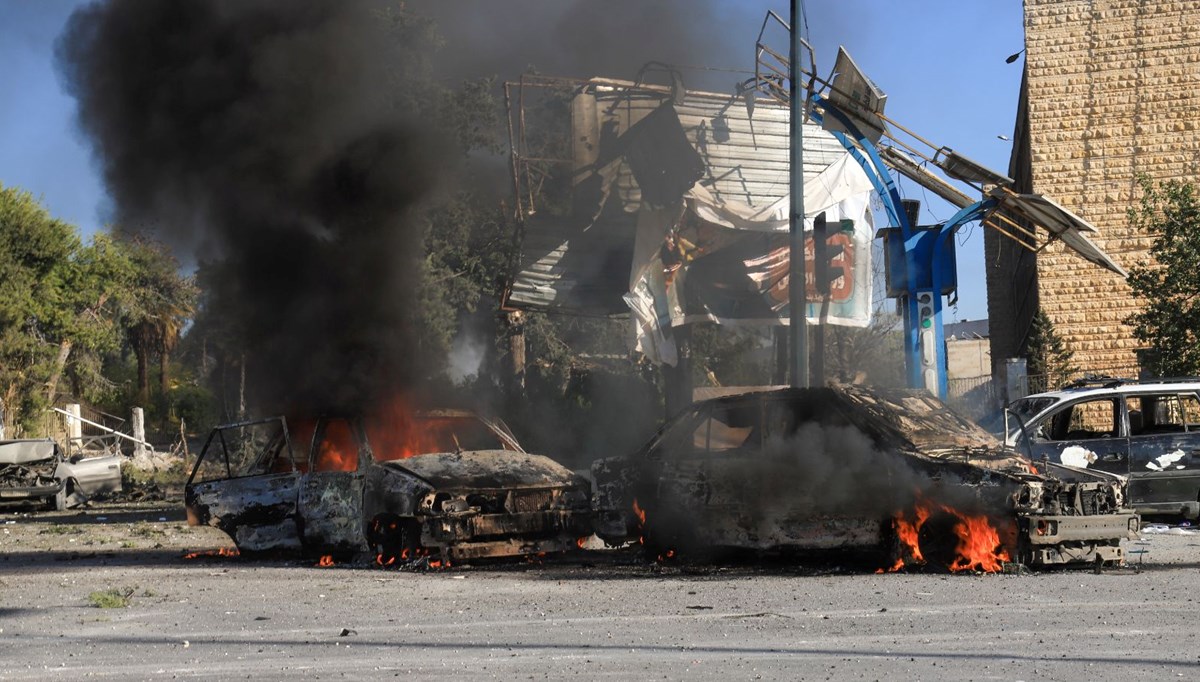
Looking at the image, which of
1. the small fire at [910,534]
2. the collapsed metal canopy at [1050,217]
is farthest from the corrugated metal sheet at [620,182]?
the small fire at [910,534]

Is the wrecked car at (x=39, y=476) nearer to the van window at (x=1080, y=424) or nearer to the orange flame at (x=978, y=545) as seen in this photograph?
the van window at (x=1080, y=424)

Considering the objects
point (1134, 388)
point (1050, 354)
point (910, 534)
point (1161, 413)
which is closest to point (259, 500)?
point (910, 534)

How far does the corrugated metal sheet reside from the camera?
24953 millimetres

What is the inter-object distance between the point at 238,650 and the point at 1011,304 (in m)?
35.2

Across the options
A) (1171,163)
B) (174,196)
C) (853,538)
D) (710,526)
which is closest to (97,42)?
(174,196)

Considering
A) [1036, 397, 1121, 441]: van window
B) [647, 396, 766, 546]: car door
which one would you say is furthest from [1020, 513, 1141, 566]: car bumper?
[1036, 397, 1121, 441]: van window

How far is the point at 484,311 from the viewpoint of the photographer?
38875mm

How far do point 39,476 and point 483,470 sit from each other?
1316 centimetres

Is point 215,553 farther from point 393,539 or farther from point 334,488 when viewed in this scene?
point 393,539

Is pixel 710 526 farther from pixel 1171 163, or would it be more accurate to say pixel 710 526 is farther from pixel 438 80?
pixel 1171 163

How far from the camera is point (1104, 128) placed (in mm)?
26719

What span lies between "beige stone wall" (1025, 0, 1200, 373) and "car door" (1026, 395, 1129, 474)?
1382 centimetres

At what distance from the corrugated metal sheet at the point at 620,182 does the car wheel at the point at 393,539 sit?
14937 mm

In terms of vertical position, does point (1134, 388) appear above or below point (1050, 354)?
below
